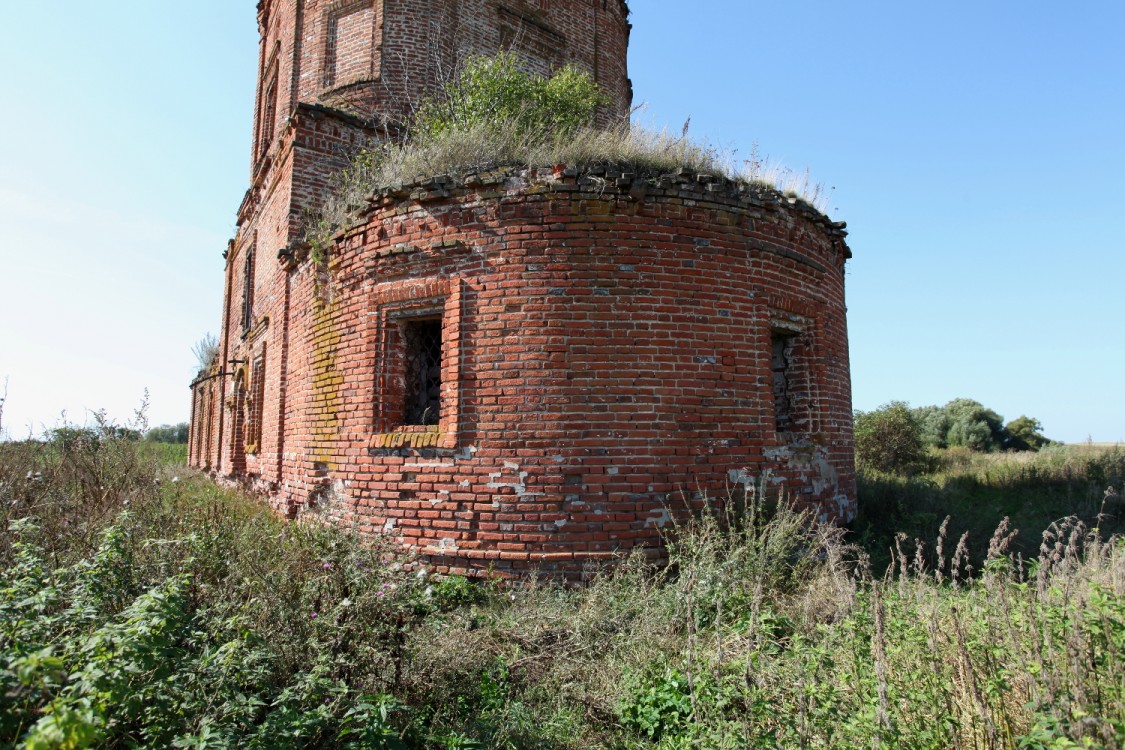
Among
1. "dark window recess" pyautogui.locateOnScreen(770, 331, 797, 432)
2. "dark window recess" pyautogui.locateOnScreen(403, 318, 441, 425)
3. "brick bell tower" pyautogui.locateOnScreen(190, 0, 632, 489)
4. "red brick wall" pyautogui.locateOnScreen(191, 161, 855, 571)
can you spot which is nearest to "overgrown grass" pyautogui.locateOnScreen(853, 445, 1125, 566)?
"dark window recess" pyautogui.locateOnScreen(770, 331, 797, 432)

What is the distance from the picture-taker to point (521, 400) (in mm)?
5609

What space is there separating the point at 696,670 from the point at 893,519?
548 cm

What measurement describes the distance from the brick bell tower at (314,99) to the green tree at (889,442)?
1103 cm

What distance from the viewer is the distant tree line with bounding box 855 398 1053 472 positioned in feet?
54.5

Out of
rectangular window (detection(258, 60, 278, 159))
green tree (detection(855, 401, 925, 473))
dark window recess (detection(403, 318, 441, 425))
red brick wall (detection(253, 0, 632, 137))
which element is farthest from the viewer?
green tree (detection(855, 401, 925, 473))

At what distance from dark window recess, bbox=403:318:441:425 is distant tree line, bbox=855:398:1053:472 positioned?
13595mm

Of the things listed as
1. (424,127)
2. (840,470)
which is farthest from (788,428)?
(424,127)

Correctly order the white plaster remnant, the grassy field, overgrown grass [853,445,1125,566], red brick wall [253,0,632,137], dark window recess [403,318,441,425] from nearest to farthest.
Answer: the grassy field, the white plaster remnant, dark window recess [403,318,441,425], overgrown grass [853,445,1125,566], red brick wall [253,0,632,137]

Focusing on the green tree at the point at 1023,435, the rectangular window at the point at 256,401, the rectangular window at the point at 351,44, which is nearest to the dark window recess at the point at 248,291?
the rectangular window at the point at 256,401

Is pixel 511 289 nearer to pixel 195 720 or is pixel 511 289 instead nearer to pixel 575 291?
pixel 575 291

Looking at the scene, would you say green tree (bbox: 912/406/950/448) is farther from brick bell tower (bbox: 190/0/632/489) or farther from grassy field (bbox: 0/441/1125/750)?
grassy field (bbox: 0/441/1125/750)

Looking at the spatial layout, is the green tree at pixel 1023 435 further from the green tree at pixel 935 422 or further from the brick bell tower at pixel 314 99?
the brick bell tower at pixel 314 99

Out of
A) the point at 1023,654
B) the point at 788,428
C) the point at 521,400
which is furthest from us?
the point at 788,428

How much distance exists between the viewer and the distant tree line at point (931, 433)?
16.6 metres
